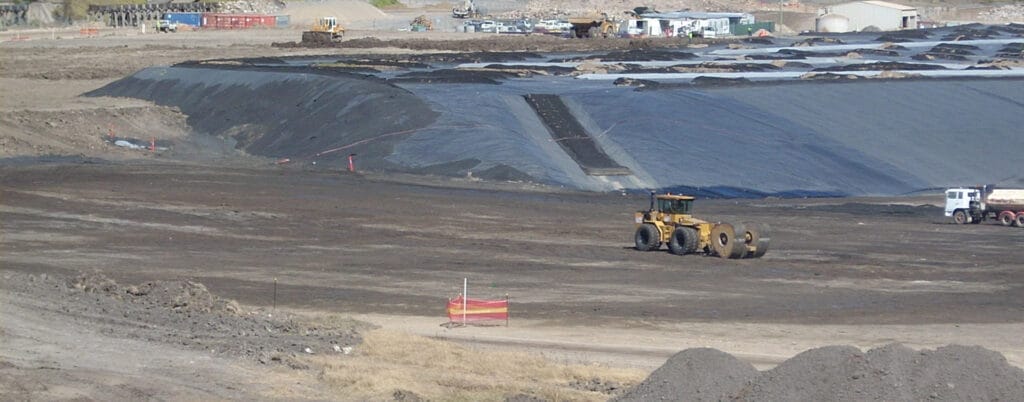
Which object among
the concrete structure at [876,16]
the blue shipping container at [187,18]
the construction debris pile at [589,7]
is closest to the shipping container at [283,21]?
the blue shipping container at [187,18]

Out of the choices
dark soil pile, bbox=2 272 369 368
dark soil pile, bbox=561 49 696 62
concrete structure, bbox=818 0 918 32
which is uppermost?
concrete structure, bbox=818 0 918 32

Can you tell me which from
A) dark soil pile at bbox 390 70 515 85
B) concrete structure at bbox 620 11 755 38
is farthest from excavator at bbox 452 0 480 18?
dark soil pile at bbox 390 70 515 85

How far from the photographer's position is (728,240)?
30469 millimetres

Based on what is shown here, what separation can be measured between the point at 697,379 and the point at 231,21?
387 ft

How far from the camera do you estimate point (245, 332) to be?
64.4ft

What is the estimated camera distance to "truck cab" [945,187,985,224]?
Answer: 39219 millimetres

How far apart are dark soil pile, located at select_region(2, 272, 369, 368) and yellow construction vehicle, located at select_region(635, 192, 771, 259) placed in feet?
37.1

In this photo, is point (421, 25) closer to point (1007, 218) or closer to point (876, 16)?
point (876, 16)

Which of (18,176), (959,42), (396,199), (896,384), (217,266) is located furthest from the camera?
(959,42)

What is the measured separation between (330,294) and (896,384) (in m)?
15.1

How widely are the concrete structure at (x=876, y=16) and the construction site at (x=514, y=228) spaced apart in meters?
52.6

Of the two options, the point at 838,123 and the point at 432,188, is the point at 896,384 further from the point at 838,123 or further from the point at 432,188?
the point at 838,123

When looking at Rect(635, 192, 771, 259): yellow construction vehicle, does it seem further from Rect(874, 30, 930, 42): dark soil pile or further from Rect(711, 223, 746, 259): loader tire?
Rect(874, 30, 930, 42): dark soil pile

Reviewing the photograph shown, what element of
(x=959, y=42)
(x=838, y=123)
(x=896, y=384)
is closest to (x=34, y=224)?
(x=896, y=384)
